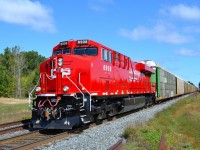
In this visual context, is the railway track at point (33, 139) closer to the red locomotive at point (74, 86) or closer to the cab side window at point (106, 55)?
the red locomotive at point (74, 86)

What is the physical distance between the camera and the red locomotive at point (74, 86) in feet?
43.3

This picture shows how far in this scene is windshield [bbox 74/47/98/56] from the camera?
15078 millimetres

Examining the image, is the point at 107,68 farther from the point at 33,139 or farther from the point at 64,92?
the point at 33,139

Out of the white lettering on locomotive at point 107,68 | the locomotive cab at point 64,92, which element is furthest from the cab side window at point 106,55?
the locomotive cab at point 64,92

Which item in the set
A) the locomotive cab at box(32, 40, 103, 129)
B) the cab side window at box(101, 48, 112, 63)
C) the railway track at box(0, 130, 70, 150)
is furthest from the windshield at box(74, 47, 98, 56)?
the railway track at box(0, 130, 70, 150)

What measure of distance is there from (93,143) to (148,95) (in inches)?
712

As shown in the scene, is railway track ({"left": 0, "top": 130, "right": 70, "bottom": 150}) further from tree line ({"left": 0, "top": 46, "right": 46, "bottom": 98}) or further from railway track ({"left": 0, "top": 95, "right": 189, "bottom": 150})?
tree line ({"left": 0, "top": 46, "right": 46, "bottom": 98})

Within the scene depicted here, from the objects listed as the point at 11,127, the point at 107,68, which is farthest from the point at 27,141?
the point at 107,68

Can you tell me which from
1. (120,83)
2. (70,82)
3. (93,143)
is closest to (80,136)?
(93,143)

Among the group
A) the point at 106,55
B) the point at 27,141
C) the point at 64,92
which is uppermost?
the point at 106,55

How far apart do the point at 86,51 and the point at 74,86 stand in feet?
6.97

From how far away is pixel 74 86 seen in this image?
13820 millimetres

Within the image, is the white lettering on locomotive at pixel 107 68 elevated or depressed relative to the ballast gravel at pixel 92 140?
elevated

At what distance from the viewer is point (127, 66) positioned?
20.7 metres
